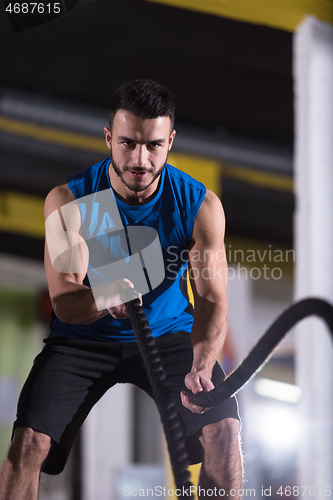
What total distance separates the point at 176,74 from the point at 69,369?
0.49 metres

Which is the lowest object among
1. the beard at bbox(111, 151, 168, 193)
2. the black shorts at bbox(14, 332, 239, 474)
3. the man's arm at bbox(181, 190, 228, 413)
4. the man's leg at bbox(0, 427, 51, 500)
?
the man's leg at bbox(0, 427, 51, 500)

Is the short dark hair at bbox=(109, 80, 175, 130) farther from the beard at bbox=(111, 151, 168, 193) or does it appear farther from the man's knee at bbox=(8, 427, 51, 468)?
the man's knee at bbox=(8, 427, 51, 468)

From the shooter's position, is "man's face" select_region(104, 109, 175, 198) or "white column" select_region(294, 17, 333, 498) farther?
"white column" select_region(294, 17, 333, 498)

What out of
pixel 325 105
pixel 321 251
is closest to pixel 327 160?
pixel 325 105

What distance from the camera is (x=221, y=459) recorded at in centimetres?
44

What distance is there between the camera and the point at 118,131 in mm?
427

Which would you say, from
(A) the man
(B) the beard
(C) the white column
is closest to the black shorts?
(A) the man

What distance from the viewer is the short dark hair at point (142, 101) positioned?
0.42m

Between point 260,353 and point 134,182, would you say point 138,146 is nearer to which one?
point 134,182

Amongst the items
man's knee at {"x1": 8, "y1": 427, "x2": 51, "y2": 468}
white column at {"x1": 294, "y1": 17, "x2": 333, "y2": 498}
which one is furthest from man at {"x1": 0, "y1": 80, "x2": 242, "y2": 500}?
white column at {"x1": 294, "y1": 17, "x2": 333, "y2": 498}

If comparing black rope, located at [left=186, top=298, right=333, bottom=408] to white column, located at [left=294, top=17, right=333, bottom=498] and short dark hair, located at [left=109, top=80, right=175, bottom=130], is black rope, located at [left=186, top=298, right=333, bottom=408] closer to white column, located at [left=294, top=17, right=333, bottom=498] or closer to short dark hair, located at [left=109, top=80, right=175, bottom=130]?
short dark hair, located at [left=109, top=80, right=175, bottom=130]

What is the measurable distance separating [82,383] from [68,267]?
95 millimetres

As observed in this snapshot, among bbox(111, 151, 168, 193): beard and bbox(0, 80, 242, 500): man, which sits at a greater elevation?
bbox(111, 151, 168, 193): beard

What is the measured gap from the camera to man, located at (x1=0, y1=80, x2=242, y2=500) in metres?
0.42
